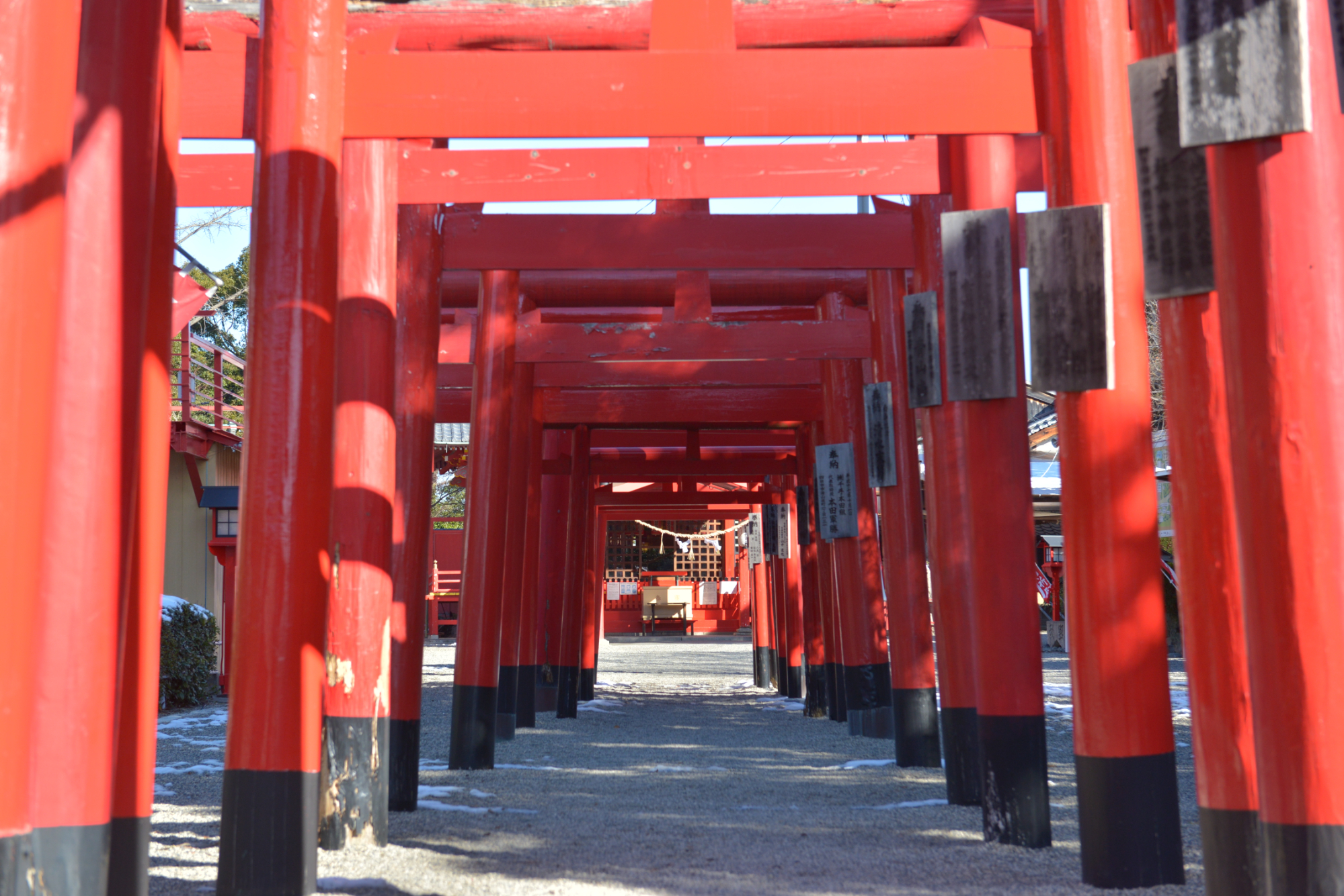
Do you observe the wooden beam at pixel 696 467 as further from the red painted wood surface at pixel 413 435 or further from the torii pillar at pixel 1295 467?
the torii pillar at pixel 1295 467

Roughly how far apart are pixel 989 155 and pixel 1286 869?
3.14 meters

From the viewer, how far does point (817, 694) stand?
11.1m

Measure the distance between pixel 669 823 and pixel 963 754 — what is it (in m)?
1.43

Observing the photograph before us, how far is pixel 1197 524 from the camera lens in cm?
332

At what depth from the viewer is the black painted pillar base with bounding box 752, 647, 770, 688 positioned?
1527 cm

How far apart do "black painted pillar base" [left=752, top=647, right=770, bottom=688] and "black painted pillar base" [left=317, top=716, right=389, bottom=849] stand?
1095cm

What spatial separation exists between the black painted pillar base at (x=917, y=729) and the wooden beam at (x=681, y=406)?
13.6ft

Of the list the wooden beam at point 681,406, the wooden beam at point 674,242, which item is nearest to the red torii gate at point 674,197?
the wooden beam at point 674,242

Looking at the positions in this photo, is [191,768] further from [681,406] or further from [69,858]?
[681,406]

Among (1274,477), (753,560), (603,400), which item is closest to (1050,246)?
(1274,477)

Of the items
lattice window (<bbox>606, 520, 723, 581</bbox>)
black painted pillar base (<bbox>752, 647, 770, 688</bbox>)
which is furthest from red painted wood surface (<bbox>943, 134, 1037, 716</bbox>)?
lattice window (<bbox>606, 520, 723, 581</bbox>)

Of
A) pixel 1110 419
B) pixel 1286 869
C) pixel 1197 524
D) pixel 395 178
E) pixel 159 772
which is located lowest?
pixel 159 772

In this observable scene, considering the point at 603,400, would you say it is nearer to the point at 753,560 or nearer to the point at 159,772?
the point at 159,772

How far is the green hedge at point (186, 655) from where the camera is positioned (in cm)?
1000
